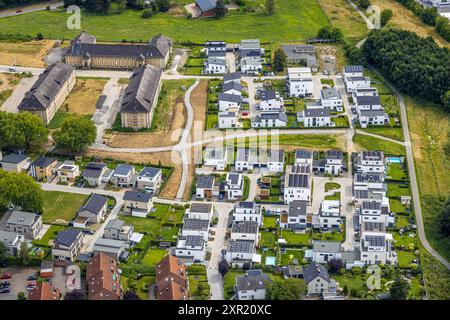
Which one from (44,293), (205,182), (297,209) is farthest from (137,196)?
(44,293)

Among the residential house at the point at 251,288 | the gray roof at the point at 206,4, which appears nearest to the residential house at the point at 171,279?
the residential house at the point at 251,288

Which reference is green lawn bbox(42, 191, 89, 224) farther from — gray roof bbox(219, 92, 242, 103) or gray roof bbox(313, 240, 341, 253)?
gray roof bbox(219, 92, 242, 103)

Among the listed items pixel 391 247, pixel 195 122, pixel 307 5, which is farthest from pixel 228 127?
pixel 307 5

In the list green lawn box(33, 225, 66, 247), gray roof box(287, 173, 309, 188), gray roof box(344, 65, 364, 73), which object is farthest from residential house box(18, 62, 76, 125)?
gray roof box(344, 65, 364, 73)

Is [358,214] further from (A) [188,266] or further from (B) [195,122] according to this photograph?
(B) [195,122]

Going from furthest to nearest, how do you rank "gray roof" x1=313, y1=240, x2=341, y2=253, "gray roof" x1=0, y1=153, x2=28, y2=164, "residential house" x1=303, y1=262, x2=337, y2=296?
"gray roof" x1=0, y1=153, x2=28, y2=164, "gray roof" x1=313, y1=240, x2=341, y2=253, "residential house" x1=303, y1=262, x2=337, y2=296

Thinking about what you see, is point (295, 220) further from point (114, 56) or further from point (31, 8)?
Answer: point (31, 8)

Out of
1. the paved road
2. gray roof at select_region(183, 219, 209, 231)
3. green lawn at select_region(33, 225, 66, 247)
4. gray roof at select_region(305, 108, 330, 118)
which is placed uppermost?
gray roof at select_region(183, 219, 209, 231)
